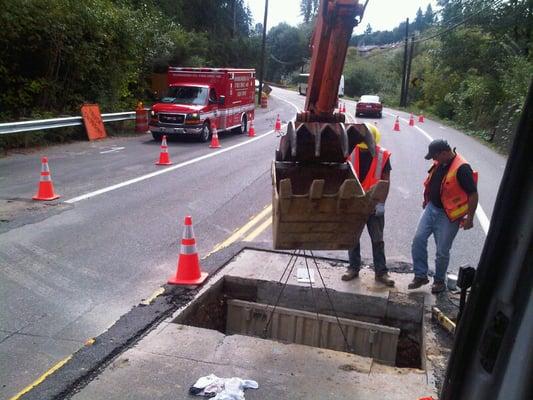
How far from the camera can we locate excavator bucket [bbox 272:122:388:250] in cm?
427

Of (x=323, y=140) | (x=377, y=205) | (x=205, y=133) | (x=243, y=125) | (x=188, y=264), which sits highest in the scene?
(x=323, y=140)

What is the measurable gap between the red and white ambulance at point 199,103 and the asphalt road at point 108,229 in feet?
8.90

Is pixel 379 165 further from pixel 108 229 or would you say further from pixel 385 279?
pixel 108 229

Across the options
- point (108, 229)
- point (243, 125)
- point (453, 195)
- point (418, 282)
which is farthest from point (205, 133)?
point (453, 195)

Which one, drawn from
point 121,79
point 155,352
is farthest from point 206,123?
point 155,352

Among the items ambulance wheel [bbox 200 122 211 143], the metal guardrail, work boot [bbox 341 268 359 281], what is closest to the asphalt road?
the metal guardrail

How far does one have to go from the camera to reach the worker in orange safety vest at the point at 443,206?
554 centimetres

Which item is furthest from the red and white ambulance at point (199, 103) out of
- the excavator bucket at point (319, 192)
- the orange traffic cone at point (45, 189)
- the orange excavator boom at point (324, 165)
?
the excavator bucket at point (319, 192)

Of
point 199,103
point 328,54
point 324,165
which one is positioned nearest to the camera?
point 328,54

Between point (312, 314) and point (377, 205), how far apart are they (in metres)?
1.43

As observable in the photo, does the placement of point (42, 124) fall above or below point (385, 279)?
below

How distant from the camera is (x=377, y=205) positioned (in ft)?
19.3

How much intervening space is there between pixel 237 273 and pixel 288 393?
2.54 meters

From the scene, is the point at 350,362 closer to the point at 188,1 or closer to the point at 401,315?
the point at 401,315
